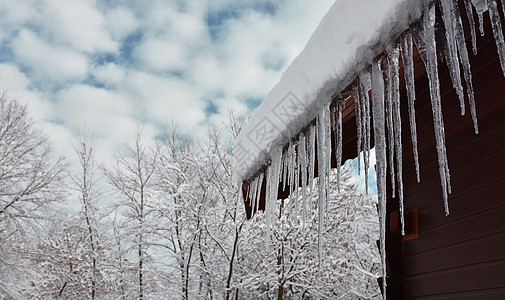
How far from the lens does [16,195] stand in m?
8.92

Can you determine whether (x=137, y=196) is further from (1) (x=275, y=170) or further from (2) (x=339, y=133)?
(2) (x=339, y=133)

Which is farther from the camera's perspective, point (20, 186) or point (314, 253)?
point (20, 186)

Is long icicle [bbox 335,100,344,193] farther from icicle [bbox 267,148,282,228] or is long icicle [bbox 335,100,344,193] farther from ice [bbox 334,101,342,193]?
icicle [bbox 267,148,282,228]

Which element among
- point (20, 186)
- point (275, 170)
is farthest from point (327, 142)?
point (20, 186)

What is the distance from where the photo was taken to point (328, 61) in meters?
1.33

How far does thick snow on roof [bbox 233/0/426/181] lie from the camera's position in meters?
1.03

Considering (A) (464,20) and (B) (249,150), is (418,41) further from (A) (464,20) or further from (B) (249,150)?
(B) (249,150)

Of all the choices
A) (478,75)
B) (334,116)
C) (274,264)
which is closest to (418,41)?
(334,116)

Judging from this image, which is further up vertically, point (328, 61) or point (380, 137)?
point (328, 61)

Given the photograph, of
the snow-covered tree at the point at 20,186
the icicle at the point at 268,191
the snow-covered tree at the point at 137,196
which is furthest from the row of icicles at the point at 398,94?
the snow-covered tree at the point at 20,186

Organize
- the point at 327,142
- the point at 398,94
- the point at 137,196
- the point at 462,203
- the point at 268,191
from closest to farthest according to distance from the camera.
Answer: the point at 398,94, the point at 327,142, the point at 462,203, the point at 268,191, the point at 137,196

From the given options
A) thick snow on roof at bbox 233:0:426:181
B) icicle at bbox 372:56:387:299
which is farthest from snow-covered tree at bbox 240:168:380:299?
icicle at bbox 372:56:387:299

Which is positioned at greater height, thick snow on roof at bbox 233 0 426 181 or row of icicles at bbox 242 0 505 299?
thick snow on roof at bbox 233 0 426 181

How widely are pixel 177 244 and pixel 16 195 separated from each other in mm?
4221
